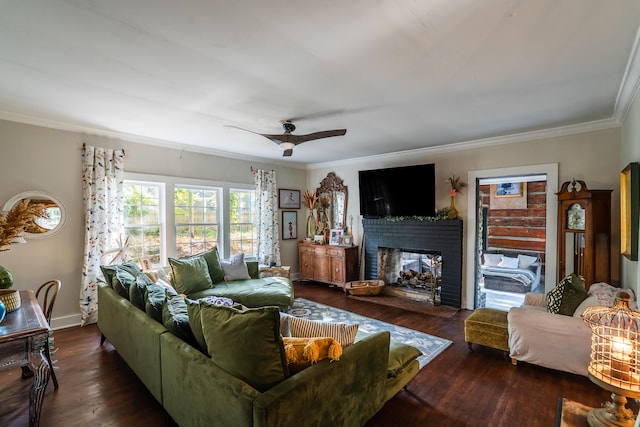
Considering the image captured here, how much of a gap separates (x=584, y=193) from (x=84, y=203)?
6.05m

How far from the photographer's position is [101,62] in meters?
2.12

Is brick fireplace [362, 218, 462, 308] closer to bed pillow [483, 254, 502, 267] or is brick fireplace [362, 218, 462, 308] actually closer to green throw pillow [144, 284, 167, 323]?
Answer: bed pillow [483, 254, 502, 267]

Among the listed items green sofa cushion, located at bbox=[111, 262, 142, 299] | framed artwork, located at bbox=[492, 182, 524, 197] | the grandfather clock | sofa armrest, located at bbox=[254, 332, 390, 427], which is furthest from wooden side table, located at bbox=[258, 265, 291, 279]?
framed artwork, located at bbox=[492, 182, 524, 197]

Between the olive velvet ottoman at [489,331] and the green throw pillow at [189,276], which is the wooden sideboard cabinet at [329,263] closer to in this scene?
the green throw pillow at [189,276]

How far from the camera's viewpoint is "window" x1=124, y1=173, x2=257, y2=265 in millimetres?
4414

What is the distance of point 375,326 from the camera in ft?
12.6

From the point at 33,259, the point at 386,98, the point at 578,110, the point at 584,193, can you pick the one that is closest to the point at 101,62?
the point at 386,98

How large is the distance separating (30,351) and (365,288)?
425 cm

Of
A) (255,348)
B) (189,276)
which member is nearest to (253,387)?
(255,348)

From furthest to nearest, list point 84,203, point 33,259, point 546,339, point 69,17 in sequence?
point 84,203 → point 33,259 → point 546,339 → point 69,17

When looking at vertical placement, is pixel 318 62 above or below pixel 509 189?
above

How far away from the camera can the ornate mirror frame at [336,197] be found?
6051 millimetres

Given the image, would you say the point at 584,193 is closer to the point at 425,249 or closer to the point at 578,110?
the point at 578,110

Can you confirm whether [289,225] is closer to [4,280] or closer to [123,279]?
[123,279]
